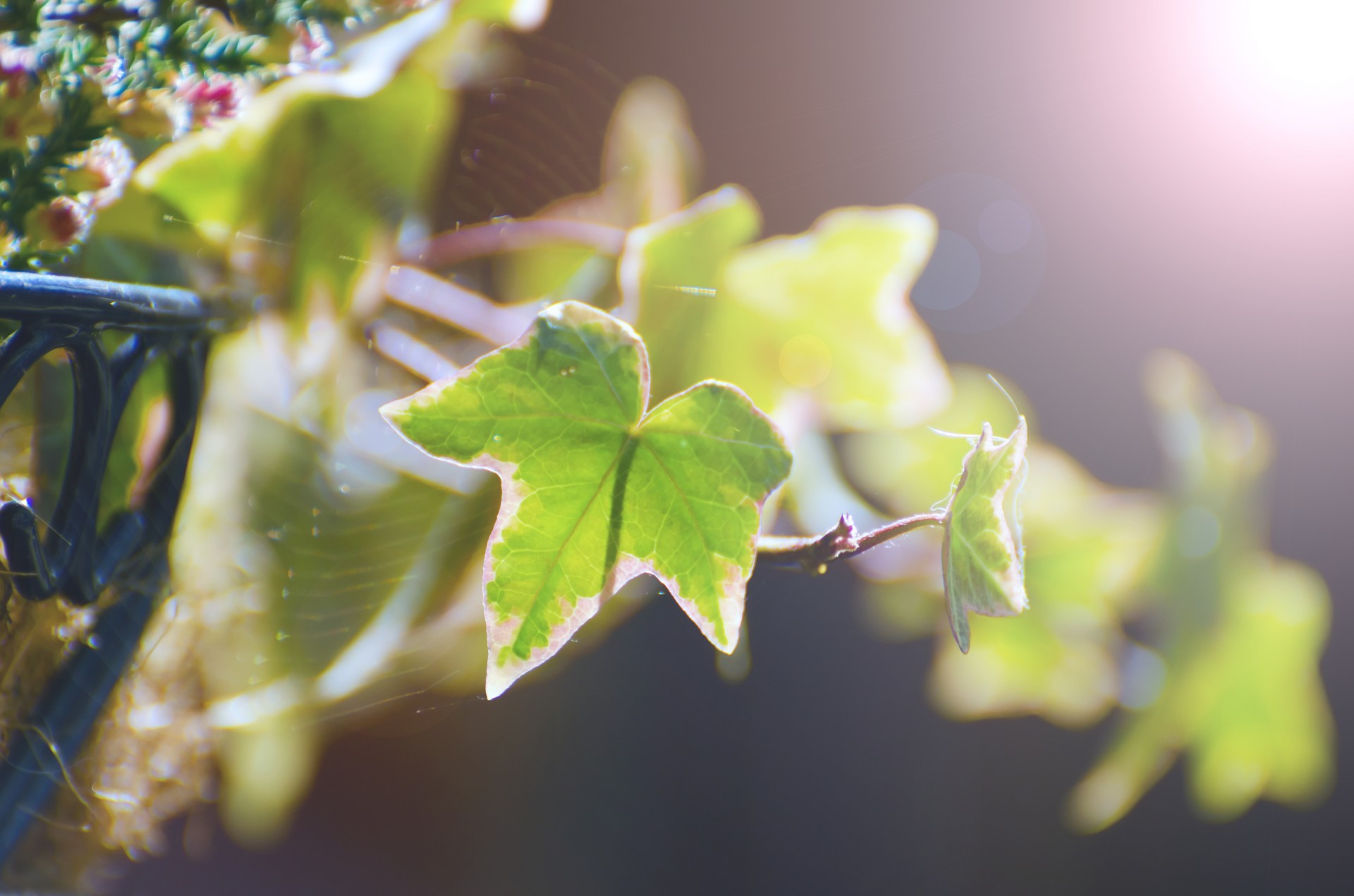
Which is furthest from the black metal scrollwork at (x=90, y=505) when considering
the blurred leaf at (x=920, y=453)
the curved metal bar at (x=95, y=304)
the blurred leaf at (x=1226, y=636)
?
the blurred leaf at (x=1226, y=636)

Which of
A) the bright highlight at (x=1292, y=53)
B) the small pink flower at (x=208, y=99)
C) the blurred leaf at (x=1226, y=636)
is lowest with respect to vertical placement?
the blurred leaf at (x=1226, y=636)

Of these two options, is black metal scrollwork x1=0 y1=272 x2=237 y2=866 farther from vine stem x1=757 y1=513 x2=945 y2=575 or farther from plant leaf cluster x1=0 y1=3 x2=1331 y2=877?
vine stem x1=757 y1=513 x2=945 y2=575

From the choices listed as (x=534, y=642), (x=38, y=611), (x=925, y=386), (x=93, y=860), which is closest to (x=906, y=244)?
(x=925, y=386)

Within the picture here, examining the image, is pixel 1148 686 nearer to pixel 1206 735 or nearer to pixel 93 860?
pixel 1206 735

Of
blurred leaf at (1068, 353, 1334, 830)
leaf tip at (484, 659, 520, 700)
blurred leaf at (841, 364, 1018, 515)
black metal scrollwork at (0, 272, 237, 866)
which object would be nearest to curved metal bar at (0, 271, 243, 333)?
black metal scrollwork at (0, 272, 237, 866)

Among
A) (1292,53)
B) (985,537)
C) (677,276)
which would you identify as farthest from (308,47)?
(1292,53)

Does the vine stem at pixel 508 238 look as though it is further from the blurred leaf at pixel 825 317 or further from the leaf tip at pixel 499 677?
the leaf tip at pixel 499 677

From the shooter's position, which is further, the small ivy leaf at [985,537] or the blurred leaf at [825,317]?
the blurred leaf at [825,317]
